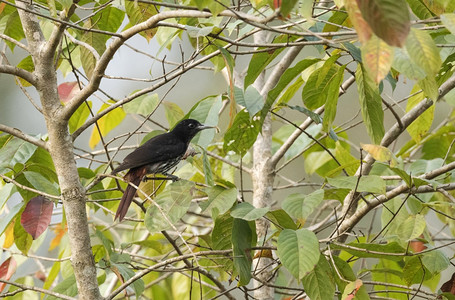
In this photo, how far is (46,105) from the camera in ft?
8.21

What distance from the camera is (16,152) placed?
108 inches

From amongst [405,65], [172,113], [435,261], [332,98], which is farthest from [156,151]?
[405,65]

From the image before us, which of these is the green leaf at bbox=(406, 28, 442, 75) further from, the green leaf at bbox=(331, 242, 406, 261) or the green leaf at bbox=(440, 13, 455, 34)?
the green leaf at bbox=(331, 242, 406, 261)

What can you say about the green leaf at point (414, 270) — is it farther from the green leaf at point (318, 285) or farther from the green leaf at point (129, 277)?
the green leaf at point (129, 277)

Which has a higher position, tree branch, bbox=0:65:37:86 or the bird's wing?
tree branch, bbox=0:65:37:86

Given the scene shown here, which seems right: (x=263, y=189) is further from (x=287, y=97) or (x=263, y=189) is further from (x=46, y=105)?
(x=46, y=105)

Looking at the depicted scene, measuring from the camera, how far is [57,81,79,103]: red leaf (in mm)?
3277

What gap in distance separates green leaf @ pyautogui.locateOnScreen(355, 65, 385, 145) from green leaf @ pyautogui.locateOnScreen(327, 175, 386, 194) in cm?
14

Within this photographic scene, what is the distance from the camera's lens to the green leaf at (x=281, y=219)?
8.04 ft

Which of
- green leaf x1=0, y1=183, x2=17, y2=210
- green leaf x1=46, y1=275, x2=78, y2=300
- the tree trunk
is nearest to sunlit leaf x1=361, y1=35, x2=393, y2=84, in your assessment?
the tree trunk

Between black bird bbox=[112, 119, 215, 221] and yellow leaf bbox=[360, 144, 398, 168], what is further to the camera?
black bird bbox=[112, 119, 215, 221]

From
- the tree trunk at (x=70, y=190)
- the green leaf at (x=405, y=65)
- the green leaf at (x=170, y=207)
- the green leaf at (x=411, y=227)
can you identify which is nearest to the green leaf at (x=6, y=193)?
the tree trunk at (x=70, y=190)

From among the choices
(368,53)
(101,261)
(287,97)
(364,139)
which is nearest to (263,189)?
(287,97)

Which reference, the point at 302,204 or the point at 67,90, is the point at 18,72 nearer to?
the point at 67,90
